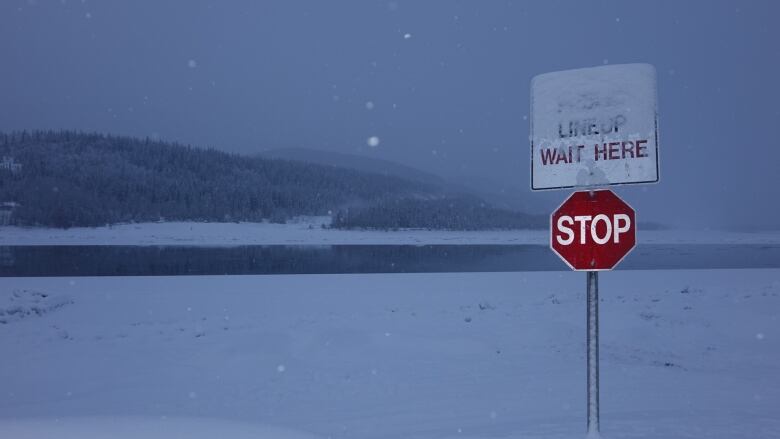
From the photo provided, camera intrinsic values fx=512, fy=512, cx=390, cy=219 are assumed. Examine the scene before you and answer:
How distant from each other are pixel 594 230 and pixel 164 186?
13001cm

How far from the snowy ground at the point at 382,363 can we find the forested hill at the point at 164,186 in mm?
87438

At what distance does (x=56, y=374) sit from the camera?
29.0 ft

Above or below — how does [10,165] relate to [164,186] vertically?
above

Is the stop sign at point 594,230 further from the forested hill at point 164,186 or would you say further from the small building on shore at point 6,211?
the small building on shore at point 6,211

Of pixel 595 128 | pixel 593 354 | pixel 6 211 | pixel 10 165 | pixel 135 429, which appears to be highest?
pixel 10 165

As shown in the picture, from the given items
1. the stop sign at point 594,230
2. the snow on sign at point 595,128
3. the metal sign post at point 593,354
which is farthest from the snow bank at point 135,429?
the snow on sign at point 595,128

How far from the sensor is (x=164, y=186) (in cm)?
12169

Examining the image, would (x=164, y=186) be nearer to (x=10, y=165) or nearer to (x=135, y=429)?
(x=10, y=165)

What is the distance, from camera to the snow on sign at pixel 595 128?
167 inches

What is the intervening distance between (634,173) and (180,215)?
111621 millimetres

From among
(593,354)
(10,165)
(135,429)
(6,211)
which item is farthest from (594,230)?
(10,165)

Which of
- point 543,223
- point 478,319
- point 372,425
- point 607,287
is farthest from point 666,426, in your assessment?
point 543,223

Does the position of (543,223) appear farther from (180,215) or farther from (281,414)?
(281,414)

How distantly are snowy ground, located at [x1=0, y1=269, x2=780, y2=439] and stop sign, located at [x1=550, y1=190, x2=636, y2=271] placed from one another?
75.0 inches
